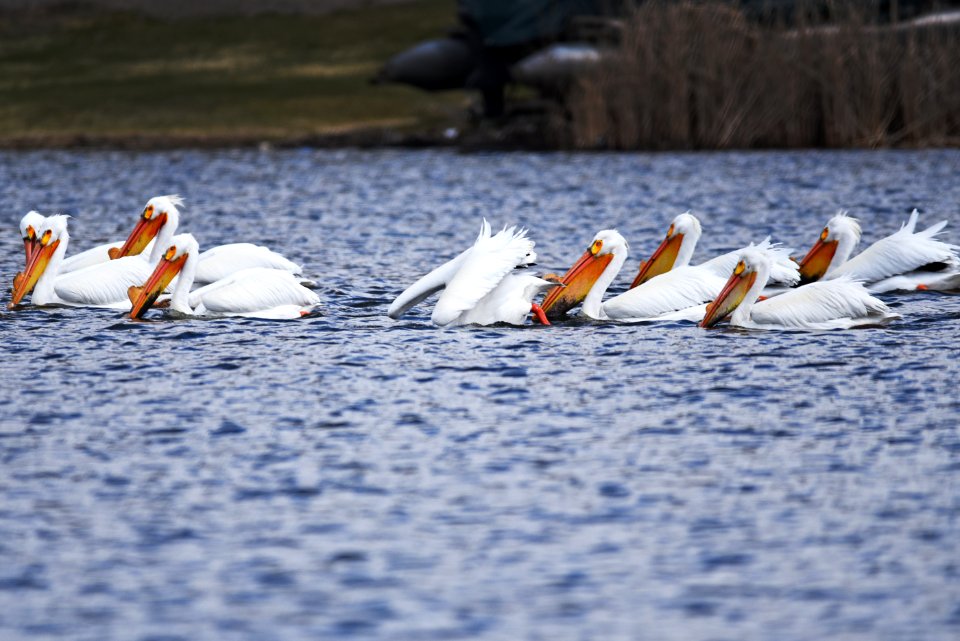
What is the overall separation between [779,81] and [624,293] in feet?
51.6

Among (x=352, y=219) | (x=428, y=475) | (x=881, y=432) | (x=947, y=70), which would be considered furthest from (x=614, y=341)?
(x=947, y=70)

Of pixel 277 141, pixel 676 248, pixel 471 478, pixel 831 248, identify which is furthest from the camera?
pixel 277 141

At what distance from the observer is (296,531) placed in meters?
5.81

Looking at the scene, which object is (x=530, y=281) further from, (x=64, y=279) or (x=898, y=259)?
(x=64, y=279)

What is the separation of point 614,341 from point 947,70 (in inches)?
654

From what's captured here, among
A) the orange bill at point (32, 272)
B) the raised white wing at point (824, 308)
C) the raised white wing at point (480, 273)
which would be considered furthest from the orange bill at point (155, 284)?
the raised white wing at point (824, 308)

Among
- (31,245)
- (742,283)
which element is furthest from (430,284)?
(31,245)

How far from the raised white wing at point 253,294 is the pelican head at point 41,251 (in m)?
1.54

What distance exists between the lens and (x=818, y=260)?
12148 millimetres

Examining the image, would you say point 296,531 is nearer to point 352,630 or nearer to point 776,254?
point 352,630

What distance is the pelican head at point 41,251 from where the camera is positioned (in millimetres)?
11570

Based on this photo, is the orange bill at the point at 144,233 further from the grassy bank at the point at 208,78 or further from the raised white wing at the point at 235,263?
the grassy bank at the point at 208,78

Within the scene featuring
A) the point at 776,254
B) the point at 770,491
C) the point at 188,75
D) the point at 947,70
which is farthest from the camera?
the point at 188,75

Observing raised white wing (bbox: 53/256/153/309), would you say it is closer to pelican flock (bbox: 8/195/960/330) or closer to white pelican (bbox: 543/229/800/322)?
pelican flock (bbox: 8/195/960/330)
